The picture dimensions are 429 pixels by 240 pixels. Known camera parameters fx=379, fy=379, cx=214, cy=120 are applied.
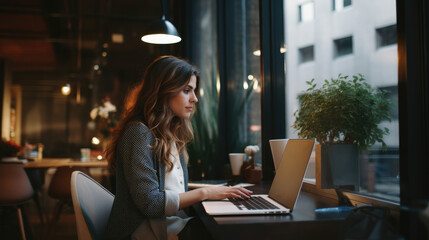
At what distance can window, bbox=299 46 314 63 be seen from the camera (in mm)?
2102

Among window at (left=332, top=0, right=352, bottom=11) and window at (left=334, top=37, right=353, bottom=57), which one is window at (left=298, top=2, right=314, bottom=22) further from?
window at (left=334, top=37, right=353, bottom=57)

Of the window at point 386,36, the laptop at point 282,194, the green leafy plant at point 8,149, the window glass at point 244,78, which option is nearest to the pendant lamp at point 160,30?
the window glass at point 244,78

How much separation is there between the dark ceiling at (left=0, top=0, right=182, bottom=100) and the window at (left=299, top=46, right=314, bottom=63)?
333 cm

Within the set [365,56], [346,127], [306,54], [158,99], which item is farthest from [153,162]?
[306,54]

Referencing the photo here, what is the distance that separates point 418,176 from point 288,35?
152 centimetres

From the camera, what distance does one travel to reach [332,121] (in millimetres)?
1567

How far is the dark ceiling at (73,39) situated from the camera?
695 centimetres

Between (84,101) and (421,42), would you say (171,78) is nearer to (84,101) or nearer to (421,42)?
(421,42)

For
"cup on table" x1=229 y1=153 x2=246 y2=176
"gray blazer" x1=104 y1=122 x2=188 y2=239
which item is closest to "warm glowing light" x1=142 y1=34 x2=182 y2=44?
"cup on table" x1=229 y1=153 x2=246 y2=176

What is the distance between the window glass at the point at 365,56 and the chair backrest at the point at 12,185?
2976 millimetres

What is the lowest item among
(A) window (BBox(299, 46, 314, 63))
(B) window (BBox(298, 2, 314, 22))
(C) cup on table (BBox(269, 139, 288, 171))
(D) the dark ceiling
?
(C) cup on table (BBox(269, 139, 288, 171))

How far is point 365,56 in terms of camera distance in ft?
5.11

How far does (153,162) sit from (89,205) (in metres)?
0.33

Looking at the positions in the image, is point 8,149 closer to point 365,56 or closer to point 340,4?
point 340,4
